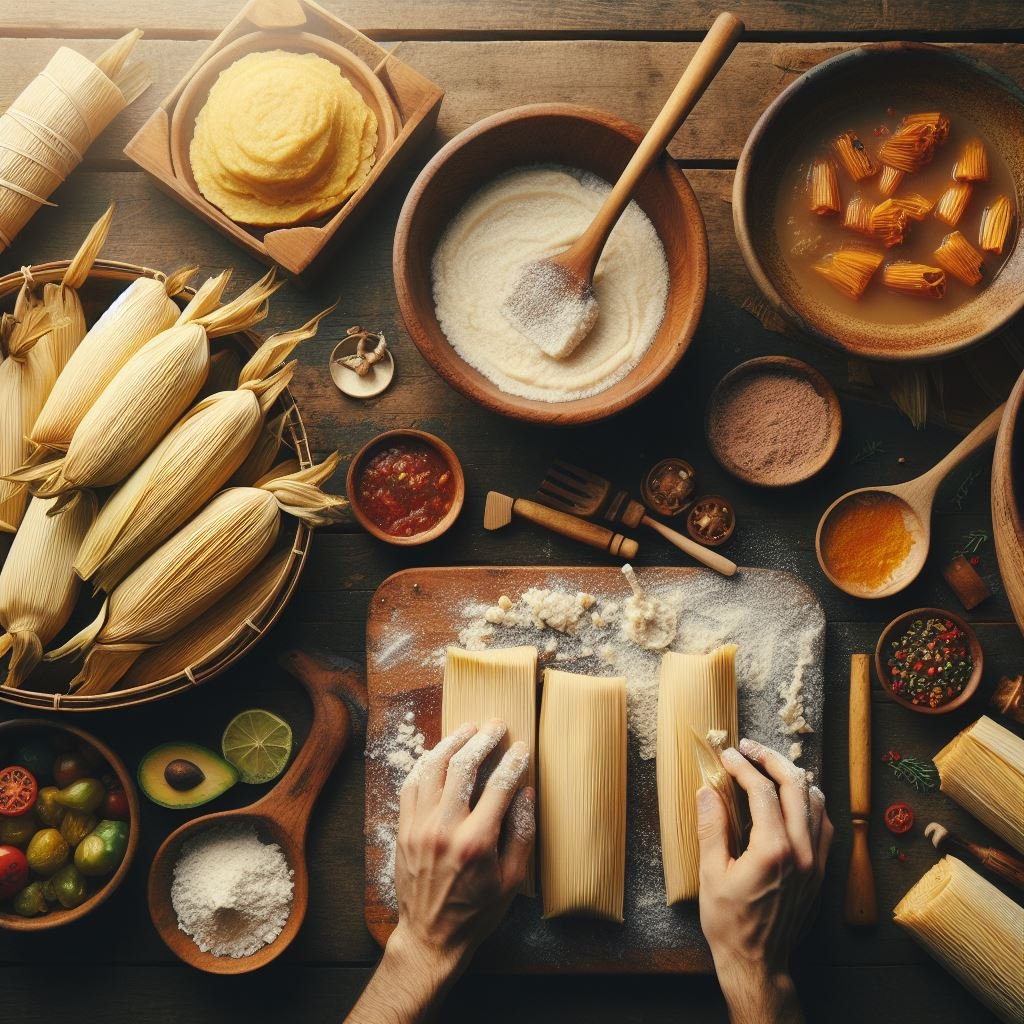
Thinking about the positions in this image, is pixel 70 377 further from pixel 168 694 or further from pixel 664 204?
pixel 664 204

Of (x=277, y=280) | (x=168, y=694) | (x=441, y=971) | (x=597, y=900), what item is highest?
(x=277, y=280)

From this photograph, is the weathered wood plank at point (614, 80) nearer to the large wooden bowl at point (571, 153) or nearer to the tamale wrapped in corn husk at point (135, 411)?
the large wooden bowl at point (571, 153)

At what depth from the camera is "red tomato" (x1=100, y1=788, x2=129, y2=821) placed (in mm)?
2100

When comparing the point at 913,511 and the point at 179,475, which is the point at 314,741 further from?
the point at 913,511

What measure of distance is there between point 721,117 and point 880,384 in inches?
30.4

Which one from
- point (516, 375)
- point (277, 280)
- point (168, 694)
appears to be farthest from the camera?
point (277, 280)

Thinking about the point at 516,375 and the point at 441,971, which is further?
the point at 516,375

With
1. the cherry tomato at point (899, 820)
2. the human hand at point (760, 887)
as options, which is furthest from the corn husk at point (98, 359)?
the cherry tomato at point (899, 820)

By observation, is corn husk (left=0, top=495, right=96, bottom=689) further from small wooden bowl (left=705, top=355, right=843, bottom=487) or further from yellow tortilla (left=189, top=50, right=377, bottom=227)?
small wooden bowl (left=705, top=355, right=843, bottom=487)

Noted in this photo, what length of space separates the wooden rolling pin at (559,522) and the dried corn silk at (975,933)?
105 centimetres

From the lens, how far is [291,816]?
2.14 metres

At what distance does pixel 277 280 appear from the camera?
2.26 metres

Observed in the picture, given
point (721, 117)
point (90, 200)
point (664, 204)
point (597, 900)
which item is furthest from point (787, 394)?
point (90, 200)

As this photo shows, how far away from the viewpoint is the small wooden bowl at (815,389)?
219 centimetres
